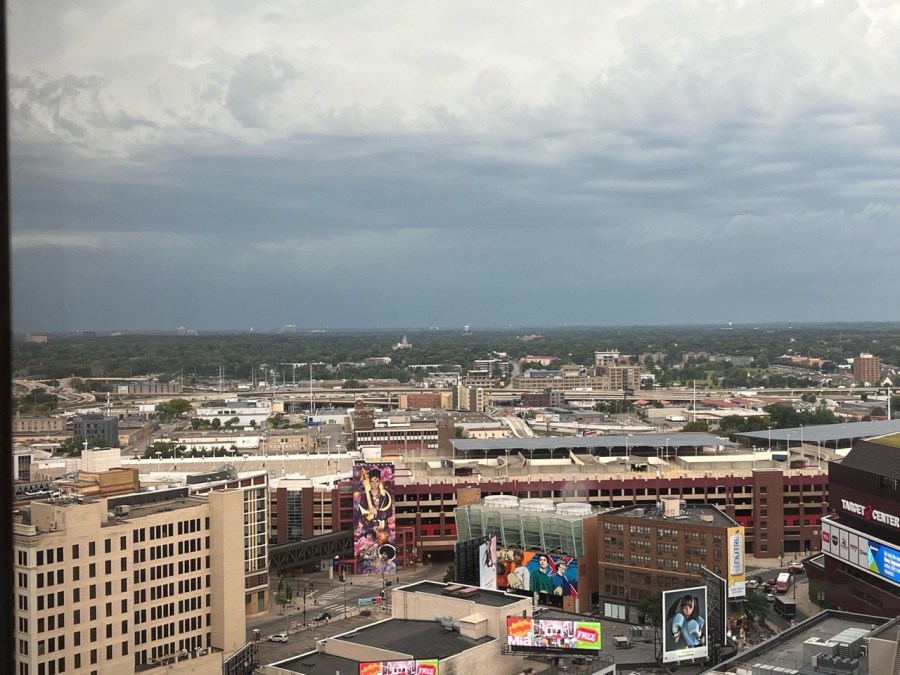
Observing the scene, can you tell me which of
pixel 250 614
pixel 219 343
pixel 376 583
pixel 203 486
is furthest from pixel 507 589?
pixel 219 343

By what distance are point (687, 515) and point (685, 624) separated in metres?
2.63

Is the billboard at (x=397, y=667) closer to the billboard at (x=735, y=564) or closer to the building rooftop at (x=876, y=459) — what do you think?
the billboard at (x=735, y=564)

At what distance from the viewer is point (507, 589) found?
941cm

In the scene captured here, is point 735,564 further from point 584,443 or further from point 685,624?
point 584,443

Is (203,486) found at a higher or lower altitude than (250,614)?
higher

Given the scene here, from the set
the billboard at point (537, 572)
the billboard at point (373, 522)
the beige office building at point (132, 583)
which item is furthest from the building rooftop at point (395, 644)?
the billboard at point (373, 522)

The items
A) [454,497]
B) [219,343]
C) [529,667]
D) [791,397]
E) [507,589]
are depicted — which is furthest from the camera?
[219,343]

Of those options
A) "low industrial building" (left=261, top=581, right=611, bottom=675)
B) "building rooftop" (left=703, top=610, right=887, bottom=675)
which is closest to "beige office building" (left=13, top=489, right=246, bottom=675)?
"low industrial building" (left=261, top=581, right=611, bottom=675)

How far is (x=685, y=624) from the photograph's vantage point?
22.6 feet

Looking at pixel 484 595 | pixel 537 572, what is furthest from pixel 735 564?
pixel 484 595

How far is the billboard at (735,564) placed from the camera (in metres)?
8.64

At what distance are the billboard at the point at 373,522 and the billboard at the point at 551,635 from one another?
4.51 m

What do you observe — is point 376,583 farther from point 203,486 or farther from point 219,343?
point 219,343

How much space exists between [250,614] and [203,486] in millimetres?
1280
